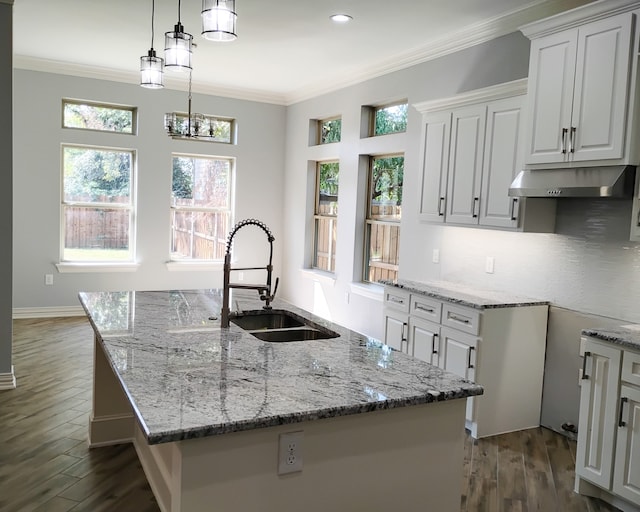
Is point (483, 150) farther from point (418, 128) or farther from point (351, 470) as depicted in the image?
point (351, 470)

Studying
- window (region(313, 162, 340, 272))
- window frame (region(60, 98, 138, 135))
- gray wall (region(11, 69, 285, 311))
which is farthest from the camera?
window (region(313, 162, 340, 272))

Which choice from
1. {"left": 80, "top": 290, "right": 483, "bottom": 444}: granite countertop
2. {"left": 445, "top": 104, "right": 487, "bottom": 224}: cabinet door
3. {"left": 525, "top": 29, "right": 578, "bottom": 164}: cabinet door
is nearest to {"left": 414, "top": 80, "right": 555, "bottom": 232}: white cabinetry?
{"left": 445, "top": 104, "right": 487, "bottom": 224}: cabinet door

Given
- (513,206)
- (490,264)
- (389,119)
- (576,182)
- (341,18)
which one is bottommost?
(490,264)

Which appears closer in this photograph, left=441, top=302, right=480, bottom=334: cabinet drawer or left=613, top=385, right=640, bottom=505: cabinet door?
left=613, top=385, right=640, bottom=505: cabinet door

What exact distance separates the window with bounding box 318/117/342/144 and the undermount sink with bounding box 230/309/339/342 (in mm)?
3991

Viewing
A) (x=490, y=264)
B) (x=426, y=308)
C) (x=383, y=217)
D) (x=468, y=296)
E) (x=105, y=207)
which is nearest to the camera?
(x=468, y=296)

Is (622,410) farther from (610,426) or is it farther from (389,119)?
(389,119)

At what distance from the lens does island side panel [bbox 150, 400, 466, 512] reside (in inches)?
59.2

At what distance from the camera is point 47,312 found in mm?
6527

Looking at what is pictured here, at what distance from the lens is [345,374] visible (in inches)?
75.5

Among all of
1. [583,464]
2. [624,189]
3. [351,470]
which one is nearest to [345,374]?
[351,470]

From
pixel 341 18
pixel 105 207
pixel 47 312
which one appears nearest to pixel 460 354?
pixel 341 18

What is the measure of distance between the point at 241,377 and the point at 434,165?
3.01 meters

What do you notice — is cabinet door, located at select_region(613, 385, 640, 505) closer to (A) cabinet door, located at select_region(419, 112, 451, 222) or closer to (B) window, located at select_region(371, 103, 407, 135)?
(A) cabinet door, located at select_region(419, 112, 451, 222)
